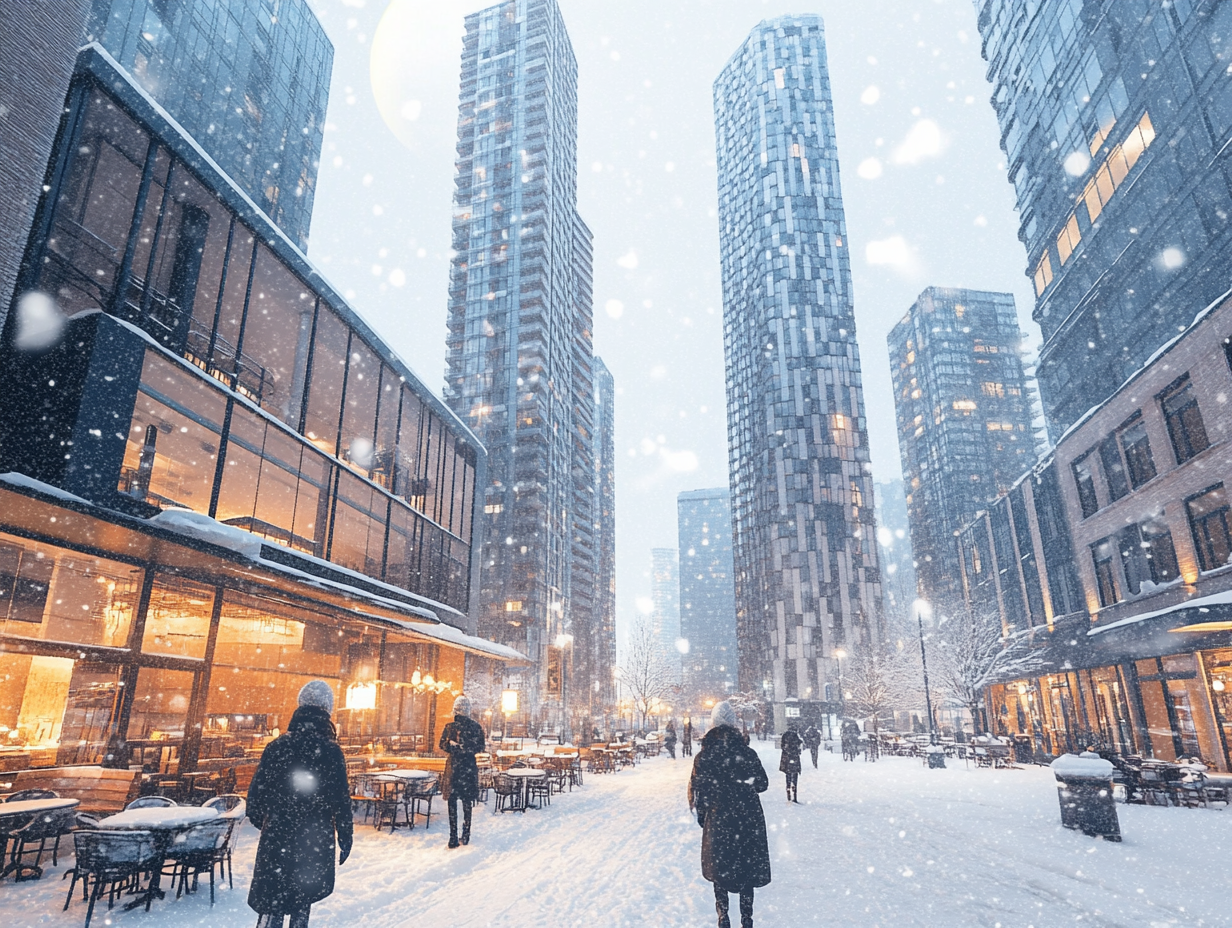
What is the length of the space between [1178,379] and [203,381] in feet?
93.7

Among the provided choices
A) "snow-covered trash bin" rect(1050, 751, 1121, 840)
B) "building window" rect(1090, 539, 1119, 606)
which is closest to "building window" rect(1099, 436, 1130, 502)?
"building window" rect(1090, 539, 1119, 606)

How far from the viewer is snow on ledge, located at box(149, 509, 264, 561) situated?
35.2ft

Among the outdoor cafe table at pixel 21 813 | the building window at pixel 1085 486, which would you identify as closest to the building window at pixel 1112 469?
the building window at pixel 1085 486

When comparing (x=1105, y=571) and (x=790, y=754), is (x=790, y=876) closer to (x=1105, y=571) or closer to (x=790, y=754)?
(x=790, y=754)

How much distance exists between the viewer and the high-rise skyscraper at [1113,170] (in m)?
28.3

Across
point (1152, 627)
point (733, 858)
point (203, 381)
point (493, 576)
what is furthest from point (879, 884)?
point (493, 576)

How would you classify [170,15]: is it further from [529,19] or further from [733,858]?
[529,19]

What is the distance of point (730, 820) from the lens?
5.84 metres

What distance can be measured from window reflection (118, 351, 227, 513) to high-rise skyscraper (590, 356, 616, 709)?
317 ft

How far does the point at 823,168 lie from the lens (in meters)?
110

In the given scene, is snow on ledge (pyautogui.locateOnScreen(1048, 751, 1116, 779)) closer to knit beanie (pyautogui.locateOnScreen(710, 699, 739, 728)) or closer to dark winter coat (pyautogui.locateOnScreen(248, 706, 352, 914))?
knit beanie (pyautogui.locateOnScreen(710, 699, 739, 728))

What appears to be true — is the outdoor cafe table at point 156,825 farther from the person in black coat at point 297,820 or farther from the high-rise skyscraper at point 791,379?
the high-rise skyscraper at point 791,379

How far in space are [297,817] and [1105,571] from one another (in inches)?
1366

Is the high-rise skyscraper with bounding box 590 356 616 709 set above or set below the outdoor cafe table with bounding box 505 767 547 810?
above
